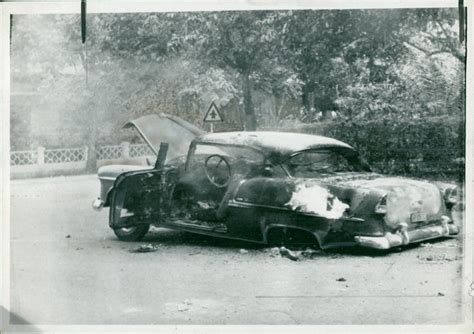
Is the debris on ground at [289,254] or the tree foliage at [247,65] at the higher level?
the tree foliage at [247,65]

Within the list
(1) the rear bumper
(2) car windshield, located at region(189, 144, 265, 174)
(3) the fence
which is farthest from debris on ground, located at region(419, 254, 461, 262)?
(3) the fence

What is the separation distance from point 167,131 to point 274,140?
2.50 ft

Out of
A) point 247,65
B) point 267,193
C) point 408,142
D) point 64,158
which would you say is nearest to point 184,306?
point 267,193

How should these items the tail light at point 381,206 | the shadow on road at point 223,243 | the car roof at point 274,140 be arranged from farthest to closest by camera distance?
the car roof at point 274,140 < the shadow on road at point 223,243 < the tail light at point 381,206

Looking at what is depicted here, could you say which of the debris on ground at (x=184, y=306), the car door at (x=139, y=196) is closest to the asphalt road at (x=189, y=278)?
the debris on ground at (x=184, y=306)

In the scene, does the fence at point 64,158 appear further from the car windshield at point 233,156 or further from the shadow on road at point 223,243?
the shadow on road at point 223,243

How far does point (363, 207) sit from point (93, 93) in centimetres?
204

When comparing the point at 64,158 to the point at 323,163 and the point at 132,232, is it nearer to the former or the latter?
the point at 132,232

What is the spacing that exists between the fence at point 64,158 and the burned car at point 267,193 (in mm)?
84

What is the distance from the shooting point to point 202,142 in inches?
166

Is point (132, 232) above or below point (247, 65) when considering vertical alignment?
below

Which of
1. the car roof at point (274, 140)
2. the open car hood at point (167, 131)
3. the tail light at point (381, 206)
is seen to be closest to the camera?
the tail light at point (381, 206)

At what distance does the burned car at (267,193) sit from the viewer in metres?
3.96

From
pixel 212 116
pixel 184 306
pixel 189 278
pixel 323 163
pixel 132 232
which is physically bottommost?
pixel 184 306
